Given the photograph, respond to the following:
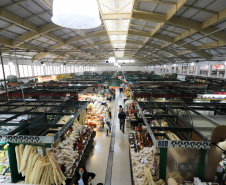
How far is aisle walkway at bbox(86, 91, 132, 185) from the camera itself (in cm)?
591

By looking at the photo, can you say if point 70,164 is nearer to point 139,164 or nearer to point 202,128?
point 139,164

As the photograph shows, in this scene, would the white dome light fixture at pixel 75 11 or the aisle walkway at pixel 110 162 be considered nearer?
the white dome light fixture at pixel 75 11

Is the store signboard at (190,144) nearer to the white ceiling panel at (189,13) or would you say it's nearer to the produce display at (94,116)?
the produce display at (94,116)

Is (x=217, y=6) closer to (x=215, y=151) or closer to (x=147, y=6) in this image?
(x=147, y=6)

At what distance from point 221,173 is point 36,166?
4821 mm

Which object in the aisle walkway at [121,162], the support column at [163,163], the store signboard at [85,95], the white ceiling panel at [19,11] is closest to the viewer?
the support column at [163,163]

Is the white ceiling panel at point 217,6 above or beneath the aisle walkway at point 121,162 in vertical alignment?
above

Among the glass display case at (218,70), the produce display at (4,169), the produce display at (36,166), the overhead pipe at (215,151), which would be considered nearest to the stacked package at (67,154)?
the produce display at (36,166)

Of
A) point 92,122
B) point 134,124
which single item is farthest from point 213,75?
point 92,122

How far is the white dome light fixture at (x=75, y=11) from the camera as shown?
1.19 m

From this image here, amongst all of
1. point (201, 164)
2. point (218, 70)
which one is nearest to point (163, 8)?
point (201, 164)

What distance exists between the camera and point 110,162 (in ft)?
22.8

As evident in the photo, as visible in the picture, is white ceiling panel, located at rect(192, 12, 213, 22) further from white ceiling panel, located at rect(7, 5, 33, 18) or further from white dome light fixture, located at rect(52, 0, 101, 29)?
white ceiling panel, located at rect(7, 5, 33, 18)

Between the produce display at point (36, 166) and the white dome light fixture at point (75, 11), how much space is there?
342 cm
